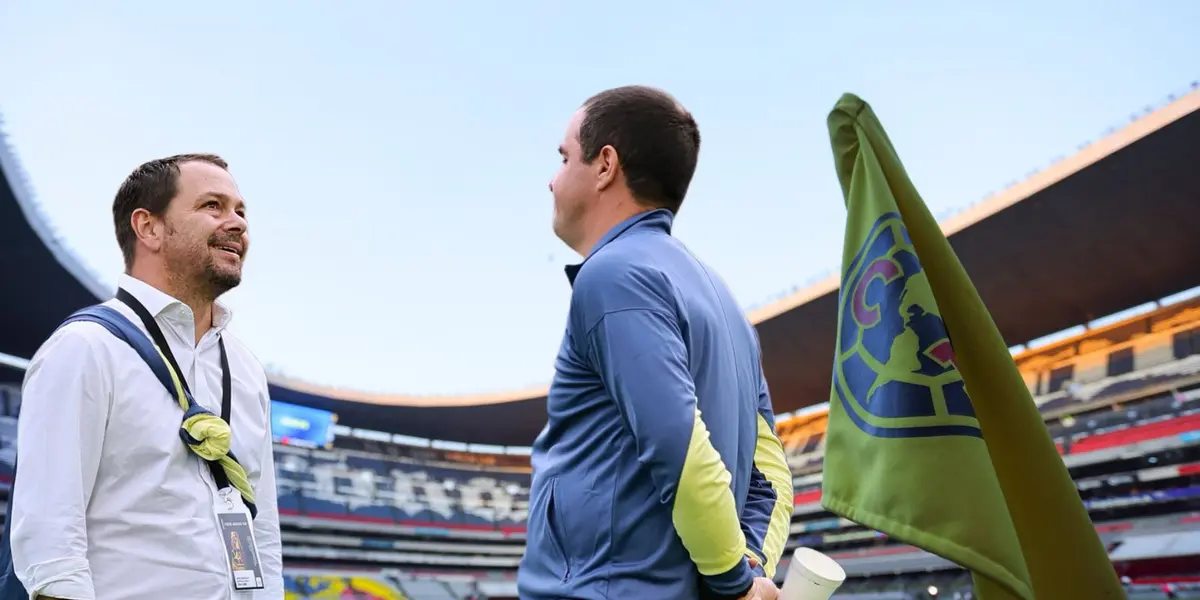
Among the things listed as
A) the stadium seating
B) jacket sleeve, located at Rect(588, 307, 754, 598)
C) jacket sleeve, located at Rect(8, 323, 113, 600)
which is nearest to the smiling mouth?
jacket sleeve, located at Rect(8, 323, 113, 600)

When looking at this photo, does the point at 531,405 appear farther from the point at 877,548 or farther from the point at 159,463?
the point at 159,463

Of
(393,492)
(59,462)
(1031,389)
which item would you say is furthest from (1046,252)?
(393,492)

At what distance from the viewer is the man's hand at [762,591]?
1.20 m

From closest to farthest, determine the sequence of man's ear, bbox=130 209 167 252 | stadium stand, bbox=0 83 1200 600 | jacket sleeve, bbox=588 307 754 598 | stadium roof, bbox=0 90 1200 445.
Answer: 1. jacket sleeve, bbox=588 307 754 598
2. man's ear, bbox=130 209 167 252
3. stadium roof, bbox=0 90 1200 445
4. stadium stand, bbox=0 83 1200 600

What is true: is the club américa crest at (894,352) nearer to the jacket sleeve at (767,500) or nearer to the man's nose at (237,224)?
the jacket sleeve at (767,500)

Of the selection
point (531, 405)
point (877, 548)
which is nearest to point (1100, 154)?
point (877, 548)

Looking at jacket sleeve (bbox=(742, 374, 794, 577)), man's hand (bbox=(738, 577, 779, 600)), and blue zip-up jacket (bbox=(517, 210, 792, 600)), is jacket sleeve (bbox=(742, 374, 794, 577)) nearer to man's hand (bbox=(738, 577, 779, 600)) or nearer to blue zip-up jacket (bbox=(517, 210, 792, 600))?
blue zip-up jacket (bbox=(517, 210, 792, 600))

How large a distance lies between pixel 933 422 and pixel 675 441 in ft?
1.20

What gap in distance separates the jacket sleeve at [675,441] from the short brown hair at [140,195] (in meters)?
1.09

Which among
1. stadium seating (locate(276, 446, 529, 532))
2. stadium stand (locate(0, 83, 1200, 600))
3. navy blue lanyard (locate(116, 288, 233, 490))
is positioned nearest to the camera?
navy blue lanyard (locate(116, 288, 233, 490))

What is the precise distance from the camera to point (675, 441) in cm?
114

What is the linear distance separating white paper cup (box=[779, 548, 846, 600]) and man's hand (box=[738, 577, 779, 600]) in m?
0.04

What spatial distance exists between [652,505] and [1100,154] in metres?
16.4

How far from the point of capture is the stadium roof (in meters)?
15.2
